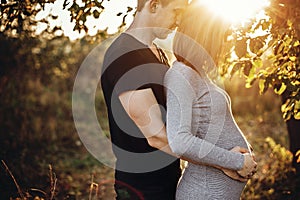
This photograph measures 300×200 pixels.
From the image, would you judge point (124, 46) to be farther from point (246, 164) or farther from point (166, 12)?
point (246, 164)

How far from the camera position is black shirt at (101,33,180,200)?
8.65 feet

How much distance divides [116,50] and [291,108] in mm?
1301

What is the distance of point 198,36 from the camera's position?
2.64 metres

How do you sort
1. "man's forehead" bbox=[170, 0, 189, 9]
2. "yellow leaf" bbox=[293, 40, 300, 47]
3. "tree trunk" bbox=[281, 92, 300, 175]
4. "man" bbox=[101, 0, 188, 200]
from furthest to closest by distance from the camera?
1. "tree trunk" bbox=[281, 92, 300, 175]
2. "yellow leaf" bbox=[293, 40, 300, 47]
3. "man's forehead" bbox=[170, 0, 189, 9]
4. "man" bbox=[101, 0, 188, 200]

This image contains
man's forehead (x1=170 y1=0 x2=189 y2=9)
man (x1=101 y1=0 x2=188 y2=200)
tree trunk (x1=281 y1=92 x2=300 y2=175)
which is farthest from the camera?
tree trunk (x1=281 y1=92 x2=300 y2=175)

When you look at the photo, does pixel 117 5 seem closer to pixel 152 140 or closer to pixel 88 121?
pixel 152 140

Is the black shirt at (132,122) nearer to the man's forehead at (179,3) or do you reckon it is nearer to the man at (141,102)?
the man at (141,102)

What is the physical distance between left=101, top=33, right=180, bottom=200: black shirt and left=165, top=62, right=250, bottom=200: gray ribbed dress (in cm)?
10

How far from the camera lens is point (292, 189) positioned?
489 centimetres

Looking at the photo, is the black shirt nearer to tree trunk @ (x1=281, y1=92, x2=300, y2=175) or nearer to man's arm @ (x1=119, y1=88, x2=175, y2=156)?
man's arm @ (x1=119, y1=88, x2=175, y2=156)

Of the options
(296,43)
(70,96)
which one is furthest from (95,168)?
(296,43)

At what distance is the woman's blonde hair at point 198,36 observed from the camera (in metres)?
2.63

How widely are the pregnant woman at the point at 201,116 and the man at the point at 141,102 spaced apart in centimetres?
10

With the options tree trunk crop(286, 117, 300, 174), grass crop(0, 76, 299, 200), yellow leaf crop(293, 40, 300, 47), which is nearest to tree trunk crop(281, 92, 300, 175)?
tree trunk crop(286, 117, 300, 174)
